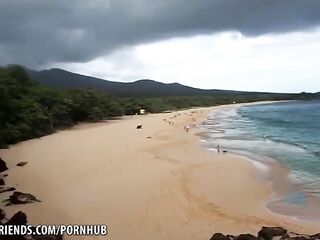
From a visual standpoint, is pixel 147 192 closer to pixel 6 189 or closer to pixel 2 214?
pixel 2 214

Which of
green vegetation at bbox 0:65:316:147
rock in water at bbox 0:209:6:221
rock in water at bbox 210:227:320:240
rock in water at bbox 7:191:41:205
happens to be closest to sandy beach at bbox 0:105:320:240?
rock in water at bbox 0:209:6:221

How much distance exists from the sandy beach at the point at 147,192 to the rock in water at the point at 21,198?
470 millimetres

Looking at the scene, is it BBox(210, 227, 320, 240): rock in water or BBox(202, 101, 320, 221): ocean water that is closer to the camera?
BBox(210, 227, 320, 240): rock in water

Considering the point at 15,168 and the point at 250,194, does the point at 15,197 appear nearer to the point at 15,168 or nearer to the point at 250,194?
the point at 15,168

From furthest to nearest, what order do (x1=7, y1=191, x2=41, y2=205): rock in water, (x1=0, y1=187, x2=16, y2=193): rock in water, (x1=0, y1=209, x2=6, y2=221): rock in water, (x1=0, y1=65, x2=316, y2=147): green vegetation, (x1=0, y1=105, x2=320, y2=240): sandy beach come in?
(x1=0, y1=65, x2=316, y2=147): green vegetation → (x1=0, y1=187, x2=16, y2=193): rock in water → (x1=7, y1=191, x2=41, y2=205): rock in water → (x1=0, y1=105, x2=320, y2=240): sandy beach → (x1=0, y1=209, x2=6, y2=221): rock in water

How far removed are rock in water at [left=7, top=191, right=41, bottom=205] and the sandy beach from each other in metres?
0.47

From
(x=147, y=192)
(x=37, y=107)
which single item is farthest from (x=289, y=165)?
(x=37, y=107)

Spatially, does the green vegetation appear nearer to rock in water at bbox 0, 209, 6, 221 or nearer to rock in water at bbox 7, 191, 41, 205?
rock in water at bbox 7, 191, 41, 205

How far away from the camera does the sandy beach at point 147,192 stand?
12969 mm

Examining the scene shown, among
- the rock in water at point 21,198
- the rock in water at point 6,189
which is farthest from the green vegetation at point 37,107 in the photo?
the rock in water at point 21,198

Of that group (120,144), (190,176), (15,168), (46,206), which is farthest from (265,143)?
(46,206)

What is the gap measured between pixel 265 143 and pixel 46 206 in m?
25.5

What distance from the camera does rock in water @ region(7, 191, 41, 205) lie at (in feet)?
48.8

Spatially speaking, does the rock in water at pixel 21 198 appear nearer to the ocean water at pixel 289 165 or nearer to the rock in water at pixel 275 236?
the rock in water at pixel 275 236
